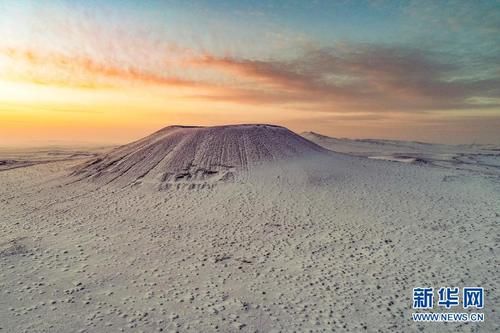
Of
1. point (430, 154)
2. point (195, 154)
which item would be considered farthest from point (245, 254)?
point (430, 154)

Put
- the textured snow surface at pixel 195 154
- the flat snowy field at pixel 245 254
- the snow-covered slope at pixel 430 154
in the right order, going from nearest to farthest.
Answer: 1. the flat snowy field at pixel 245 254
2. the textured snow surface at pixel 195 154
3. the snow-covered slope at pixel 430 154

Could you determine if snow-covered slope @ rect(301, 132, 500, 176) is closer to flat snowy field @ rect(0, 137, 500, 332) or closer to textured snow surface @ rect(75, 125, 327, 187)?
textured snow surface @ rect(75, 125, 327, 187)

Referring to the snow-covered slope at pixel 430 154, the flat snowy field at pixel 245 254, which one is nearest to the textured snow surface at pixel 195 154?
the flat snowy field at pixel 245 254

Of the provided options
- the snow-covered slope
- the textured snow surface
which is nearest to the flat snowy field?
the textured snow surface

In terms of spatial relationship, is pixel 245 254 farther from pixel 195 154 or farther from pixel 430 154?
pixel 430 154

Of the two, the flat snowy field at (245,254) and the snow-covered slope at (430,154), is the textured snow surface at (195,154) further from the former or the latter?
the snow-covered slope at (430,154)
